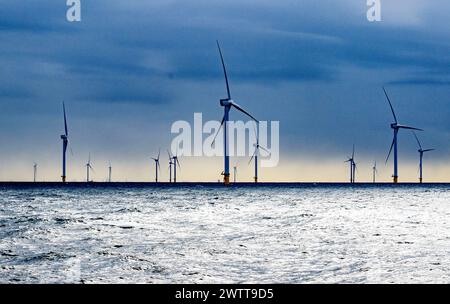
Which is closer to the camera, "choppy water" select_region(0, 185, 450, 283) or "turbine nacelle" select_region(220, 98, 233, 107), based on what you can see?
"choppy water" select_region(0, 185, 450, 283)

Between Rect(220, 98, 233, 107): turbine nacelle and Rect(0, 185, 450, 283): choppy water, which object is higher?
Rect(220, 98, 233, 107): turbine nacelle

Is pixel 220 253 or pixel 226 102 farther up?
pixel 226 102

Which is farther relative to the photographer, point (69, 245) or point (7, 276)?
point (69, 245)

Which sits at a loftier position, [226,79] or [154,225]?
[226,79]

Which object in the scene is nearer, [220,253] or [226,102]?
[220,253]

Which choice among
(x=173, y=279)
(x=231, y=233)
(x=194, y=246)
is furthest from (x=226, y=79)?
(x=173, y=279)

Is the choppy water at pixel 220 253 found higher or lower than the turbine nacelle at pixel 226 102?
lower

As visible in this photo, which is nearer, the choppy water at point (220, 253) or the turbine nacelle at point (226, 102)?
the choppy water at point (220, 253)

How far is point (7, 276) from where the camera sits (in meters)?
22.8

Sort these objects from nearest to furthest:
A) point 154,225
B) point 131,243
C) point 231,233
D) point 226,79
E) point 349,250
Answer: point 349,250, point 131,243, point 231,233, point 154,225, point 226,79

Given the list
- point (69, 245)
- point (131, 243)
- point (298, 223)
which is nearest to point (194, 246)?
point (131, 243)
